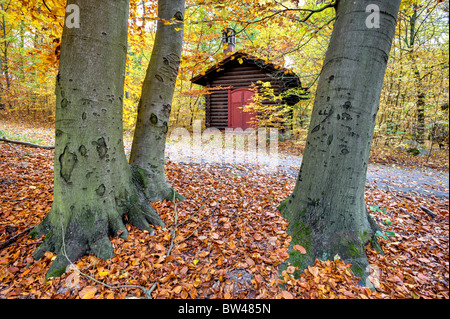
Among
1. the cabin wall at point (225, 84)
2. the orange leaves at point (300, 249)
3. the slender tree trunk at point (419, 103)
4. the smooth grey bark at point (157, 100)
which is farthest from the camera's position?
Answer: the cabin wall at point (225, 84)

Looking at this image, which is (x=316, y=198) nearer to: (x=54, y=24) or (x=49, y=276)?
(x=49, y=276)

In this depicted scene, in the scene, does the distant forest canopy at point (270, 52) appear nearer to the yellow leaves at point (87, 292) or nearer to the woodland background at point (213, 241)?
the woodland background at point (213, 241)

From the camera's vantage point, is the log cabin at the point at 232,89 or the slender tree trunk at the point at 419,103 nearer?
the slender tree trunk at the point at 419,103

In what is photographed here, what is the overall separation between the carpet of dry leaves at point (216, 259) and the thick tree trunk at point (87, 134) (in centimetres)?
20

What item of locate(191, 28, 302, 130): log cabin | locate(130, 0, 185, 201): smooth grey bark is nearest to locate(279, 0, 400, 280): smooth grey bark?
locate(130, 0, 185, 201): smooth grey bark

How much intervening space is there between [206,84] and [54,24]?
1115 centimetres

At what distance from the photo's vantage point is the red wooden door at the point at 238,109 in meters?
13.0

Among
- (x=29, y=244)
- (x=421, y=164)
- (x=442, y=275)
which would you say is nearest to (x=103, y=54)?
(x=29, y=244)

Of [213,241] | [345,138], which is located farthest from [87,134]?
[345,138]

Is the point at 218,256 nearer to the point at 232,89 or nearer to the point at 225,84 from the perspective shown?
the point at 232,89

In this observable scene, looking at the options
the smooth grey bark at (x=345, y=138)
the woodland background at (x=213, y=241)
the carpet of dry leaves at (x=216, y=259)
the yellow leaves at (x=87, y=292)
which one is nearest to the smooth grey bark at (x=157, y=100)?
the woodland background at (x=213, y=241)

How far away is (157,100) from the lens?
308cm

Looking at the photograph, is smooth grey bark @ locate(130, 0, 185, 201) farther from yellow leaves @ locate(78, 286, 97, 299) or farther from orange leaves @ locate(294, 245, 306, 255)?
orange leaves @ locate(294, 245, 306, 255)

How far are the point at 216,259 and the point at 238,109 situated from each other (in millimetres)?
11985
